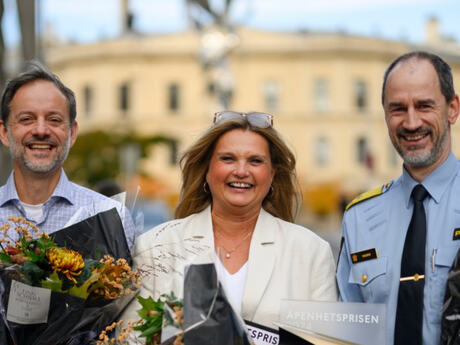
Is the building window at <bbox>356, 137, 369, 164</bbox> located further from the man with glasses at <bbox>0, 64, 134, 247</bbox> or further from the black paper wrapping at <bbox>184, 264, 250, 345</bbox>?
the black paper wrapping at <bbox>184, 264, 250, 345</bbox>

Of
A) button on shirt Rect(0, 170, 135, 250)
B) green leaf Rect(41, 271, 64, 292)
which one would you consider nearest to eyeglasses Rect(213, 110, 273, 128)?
button on shirt Rect(0, 170, 135, 250)

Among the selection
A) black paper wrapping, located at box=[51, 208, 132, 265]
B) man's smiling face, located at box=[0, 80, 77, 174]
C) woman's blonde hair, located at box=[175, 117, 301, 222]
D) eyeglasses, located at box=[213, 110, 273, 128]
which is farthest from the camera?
woman's blonde hair, located at box=[175, 117, 301, 222]

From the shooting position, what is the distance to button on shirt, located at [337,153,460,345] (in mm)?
3514

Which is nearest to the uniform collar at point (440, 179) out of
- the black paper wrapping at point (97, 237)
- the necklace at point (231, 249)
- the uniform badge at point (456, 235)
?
the uniform badge at point (456, 235)

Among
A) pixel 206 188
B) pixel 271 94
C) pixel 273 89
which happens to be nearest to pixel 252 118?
pixel 206 188

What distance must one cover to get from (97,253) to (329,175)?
59509 millimetres

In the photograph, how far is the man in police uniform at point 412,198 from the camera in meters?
3.58

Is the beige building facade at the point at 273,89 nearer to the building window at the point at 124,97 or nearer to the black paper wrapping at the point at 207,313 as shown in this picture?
the building window at the point at 124,97

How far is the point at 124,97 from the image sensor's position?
2514 inches

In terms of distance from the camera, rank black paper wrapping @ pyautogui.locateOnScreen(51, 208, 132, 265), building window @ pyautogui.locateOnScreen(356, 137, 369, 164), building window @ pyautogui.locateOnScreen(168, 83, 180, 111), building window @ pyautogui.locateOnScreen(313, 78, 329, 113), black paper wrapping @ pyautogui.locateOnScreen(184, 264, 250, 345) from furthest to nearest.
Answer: building window @ pyautogui.locateOnScreen(168, 83, 180, 111), building window @ pyautogui.locateOnScreen(313, 78, 329, 113), building window @ pyautogui.locateOnScreen(356, 137, 369, 164), black paper wrapping @ pyautogui.locateOnScreen(51, 208, 132, 265), black paper wrapping @ pyautogui.locateOnScreen(184, 264, 250, 345)

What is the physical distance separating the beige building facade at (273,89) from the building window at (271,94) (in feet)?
0.24

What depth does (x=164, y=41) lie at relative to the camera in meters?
64.0

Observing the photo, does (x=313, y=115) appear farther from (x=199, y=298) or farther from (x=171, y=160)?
(x=199, y=298)

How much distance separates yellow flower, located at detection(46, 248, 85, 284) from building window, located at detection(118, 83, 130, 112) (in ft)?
199
